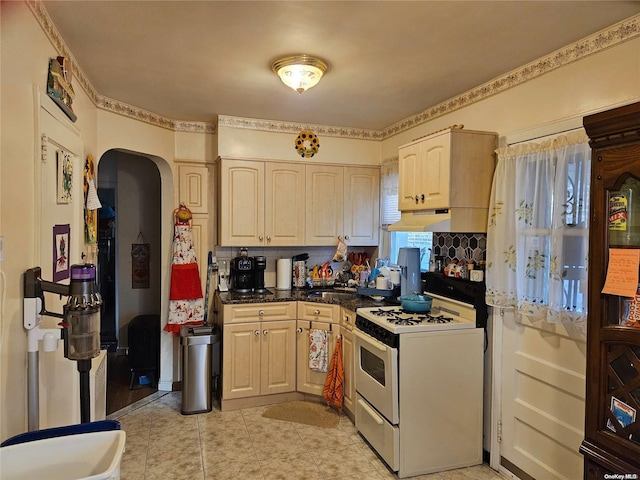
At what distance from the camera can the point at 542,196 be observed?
7.84ft

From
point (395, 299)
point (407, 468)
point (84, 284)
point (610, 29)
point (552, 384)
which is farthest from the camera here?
point (395, 299)

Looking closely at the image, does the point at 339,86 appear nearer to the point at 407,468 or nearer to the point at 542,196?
the point at 542,196

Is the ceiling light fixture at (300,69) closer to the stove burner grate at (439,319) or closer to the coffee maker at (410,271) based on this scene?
the coffee maker at (410,271)

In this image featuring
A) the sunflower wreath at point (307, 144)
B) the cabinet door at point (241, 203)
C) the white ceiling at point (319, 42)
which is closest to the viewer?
the white ceiling at point (319, 42)

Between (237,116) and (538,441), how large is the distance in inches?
131

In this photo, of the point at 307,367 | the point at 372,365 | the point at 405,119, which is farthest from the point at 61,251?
the point at 405,119

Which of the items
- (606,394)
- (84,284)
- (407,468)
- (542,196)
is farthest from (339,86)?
(407,468)

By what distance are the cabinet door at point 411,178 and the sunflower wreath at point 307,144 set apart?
107 centimetres

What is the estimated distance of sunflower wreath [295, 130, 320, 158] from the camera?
4.02 m

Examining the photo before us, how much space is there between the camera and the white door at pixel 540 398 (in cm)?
224

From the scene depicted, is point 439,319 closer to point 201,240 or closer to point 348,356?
point 348,356

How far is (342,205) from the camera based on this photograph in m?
4.20

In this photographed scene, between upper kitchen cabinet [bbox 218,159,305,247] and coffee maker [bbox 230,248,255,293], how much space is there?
0.18 meters

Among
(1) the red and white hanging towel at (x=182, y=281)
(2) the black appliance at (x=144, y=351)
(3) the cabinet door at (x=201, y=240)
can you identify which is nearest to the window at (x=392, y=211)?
(3) the cabinet door at (x=201, y=240)
